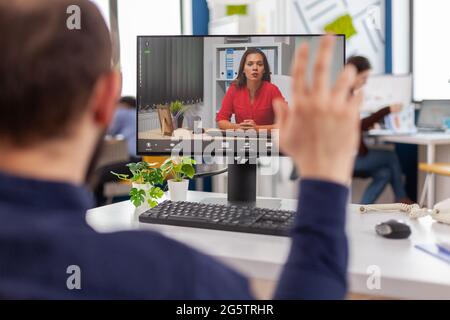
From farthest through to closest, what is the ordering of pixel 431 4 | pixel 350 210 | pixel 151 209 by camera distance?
pixel 431 4 → pixel 350 210 → pixel 151 209

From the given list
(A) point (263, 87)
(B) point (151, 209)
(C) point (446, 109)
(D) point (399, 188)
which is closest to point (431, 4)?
(C) point (446, 109)

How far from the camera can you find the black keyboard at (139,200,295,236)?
123 cm

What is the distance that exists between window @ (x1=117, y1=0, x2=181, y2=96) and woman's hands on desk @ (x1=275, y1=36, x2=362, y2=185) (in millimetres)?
Answer: 3938

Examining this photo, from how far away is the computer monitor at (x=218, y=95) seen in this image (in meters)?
1.53

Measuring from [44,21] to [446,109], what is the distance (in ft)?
15.7

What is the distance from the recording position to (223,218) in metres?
1.29

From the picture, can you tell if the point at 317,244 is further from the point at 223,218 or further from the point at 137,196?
the point at 137,196

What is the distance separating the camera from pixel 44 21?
1.55 ft

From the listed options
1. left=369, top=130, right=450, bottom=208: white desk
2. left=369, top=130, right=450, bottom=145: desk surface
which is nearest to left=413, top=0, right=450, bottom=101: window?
left=369, top=130, right=450, bottom=145: desk surface

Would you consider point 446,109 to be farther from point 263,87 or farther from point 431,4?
point 263,87

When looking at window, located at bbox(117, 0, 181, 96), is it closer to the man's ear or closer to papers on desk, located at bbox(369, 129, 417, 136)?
papers on desk, located at bbox(369, 129, 417, 136)

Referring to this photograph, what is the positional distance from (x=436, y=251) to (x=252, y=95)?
0.66m

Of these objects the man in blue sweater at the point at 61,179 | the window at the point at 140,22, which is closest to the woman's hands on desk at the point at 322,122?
the man in blue sweater at the point at 61,179

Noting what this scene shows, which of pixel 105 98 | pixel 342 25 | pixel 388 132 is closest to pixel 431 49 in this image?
pixel 342 25
